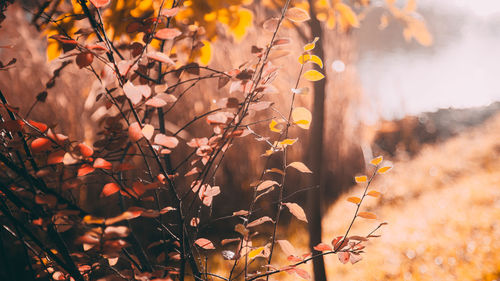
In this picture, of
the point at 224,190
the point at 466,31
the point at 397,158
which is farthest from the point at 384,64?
the point at 224,190

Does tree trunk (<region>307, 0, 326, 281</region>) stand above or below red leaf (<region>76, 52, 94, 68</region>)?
below

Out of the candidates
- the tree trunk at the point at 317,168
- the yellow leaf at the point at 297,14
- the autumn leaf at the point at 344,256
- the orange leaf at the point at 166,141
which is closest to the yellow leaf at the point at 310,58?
the yellow leaf at the point at 297,14

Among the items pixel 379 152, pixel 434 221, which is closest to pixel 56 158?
pixel 434 221

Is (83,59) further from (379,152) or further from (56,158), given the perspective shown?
(379,152)

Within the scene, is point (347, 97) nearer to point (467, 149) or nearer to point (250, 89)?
point (467, 149)

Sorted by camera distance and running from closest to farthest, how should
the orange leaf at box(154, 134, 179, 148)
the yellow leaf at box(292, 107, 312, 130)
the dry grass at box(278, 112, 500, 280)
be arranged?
the orange leaf at box(154, 134, 179, 148), the yellow leaf at box(292, 107, 312, 130), the dry grass at box(278, 112, 500, 280)

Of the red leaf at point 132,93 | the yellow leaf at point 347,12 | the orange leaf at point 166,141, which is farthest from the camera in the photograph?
the yellow leaf at point 347,12

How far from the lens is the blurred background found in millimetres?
1650

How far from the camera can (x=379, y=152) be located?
3.90 meters

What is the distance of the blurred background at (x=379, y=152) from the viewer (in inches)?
65.0

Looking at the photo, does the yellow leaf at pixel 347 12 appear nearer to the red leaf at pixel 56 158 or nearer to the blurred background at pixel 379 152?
the blurred background at pixel 379 152

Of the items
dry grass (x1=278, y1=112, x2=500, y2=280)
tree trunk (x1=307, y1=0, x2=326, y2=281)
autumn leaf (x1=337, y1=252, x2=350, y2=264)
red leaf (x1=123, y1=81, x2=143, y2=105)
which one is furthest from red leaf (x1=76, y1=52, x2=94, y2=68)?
dry grass (x1=278, y1=112, x2=500, y2=280)

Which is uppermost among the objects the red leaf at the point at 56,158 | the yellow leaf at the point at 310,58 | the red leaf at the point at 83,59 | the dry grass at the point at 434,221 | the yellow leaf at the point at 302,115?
the red leaf at the point at 83,59

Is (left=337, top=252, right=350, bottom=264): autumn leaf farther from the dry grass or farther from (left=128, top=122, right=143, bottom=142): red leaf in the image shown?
the dry grass
